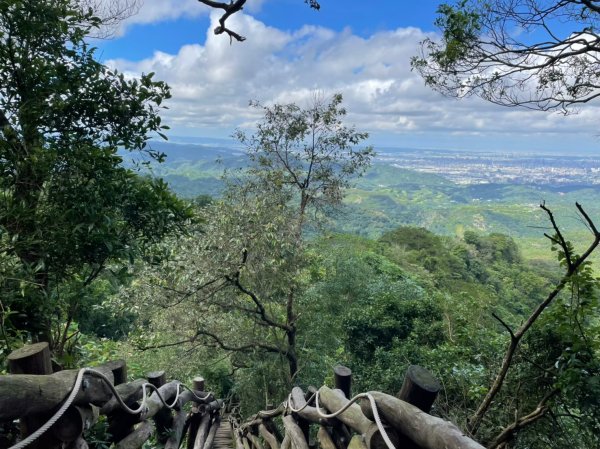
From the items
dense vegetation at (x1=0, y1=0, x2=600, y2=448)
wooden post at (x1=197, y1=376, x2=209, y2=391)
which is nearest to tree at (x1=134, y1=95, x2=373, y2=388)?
dense vegetation at (x1=0, y1=0, x2=600, y2=448)

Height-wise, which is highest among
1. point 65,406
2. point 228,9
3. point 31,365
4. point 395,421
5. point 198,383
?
point 228,9

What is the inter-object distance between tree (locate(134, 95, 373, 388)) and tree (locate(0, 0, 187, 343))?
11.8 feet

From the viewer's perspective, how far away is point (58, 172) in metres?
3.33

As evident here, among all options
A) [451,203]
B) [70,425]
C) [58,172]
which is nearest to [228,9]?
[58,172]

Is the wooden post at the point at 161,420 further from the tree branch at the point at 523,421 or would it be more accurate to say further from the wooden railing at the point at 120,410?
the tree branch at the point at 523,421

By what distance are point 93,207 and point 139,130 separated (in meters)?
1.00

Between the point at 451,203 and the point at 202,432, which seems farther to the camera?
the point at 451,203

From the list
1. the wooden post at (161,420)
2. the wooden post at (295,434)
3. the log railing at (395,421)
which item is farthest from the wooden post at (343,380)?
the wooden post at (161,420)

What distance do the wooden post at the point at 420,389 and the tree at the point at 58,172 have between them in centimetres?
238

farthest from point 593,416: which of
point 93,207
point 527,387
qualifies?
point 93,207

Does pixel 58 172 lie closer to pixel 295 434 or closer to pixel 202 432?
pixel 295 434

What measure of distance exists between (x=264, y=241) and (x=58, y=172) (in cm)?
587

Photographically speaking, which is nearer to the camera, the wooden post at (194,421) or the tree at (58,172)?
the tree at (58,172)

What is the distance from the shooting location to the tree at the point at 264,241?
8.96 m
